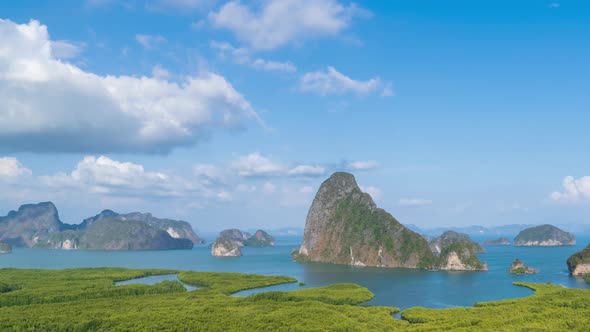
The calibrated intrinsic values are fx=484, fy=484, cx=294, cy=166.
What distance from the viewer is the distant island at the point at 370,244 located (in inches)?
6014

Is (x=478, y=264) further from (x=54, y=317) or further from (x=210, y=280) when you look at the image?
(x=54, y=317)

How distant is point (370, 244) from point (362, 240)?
4.25 metres

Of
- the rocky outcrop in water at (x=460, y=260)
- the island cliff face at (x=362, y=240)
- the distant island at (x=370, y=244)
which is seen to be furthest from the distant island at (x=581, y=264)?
the island cliff face at (x=362, y=240)

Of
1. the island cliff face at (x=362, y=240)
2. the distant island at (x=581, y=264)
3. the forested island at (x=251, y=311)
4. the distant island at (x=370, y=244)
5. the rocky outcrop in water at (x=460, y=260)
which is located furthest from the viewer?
the island cliff face at (x=362, y=240)

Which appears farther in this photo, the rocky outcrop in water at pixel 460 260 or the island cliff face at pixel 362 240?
the island cliff face at pixel 362 240

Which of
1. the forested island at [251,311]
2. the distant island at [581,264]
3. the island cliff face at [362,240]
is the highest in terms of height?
the island cliff face at [362,240]

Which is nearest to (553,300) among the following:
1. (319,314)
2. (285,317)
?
(319,314)

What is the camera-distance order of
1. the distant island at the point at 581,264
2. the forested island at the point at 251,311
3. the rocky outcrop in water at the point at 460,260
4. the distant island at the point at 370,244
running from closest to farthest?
the forested island at the point at 251,311 < the distant island at the point at 581,264 < the rocky outcrop in water at the point at 460,260 < the distant island at the point at 370,244

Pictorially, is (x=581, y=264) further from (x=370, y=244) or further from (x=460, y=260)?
(x=370, y=244)

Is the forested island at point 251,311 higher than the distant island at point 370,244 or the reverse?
the reverse

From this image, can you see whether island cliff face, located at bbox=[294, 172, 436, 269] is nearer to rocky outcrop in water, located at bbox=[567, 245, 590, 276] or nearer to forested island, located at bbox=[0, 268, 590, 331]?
rocky outcrop in water, located at bbox=[567, 245, 590, 276]

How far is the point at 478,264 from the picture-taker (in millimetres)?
148000

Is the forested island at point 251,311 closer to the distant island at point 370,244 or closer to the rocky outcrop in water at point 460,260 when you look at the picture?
the rocky outcrop in water at point 460,260

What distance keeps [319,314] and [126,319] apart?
2814 cm
